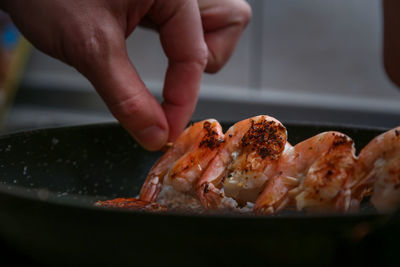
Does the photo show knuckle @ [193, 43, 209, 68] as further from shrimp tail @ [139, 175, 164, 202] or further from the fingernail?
shrimp tail @ [139, 175, 164, 202]

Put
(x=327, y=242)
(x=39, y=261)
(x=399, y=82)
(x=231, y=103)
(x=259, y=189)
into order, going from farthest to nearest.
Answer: (x=231, y=103)
(x=399, y=82)
(x=259, y=189)
(x=39, y=261)
(x=327, y=242)

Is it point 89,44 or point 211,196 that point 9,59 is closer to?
point 89,44

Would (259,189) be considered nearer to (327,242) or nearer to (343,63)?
(327,242)

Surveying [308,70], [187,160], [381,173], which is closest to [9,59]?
[308,70]

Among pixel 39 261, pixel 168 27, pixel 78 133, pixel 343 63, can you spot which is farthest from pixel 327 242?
pixel 343 63

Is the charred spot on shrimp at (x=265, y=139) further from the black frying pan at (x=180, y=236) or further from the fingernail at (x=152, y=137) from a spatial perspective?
the black frying pan at (x=180, y=236)

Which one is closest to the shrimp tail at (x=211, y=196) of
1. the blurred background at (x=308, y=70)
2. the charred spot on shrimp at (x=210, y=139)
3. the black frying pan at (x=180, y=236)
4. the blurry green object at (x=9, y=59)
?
the charred spot on shrimp at (x=210, y=139)
